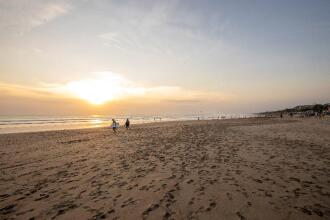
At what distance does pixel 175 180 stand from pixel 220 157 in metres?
4.31

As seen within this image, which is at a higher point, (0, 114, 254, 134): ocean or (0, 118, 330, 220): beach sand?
(0, 114, 254, 134): ocean

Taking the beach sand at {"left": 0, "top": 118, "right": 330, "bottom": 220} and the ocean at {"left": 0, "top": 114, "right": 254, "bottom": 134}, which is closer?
the beach sand at {"left": 0, "top": 118, "right": 330, "bottom": 220}

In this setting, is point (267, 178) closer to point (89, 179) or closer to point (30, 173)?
point (89, 179)

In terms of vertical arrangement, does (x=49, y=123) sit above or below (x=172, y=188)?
above

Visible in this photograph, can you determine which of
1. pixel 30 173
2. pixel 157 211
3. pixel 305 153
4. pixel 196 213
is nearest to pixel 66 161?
pixel 30 173

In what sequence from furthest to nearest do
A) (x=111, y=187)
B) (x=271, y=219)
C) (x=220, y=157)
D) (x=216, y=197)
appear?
1. (x=220, y=157)
2. (x=111, y=187)
3. (x=216, y=197)
4. (x=271, y=219)

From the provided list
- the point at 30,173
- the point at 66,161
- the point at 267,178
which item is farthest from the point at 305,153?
the point at 30,173

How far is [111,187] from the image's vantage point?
7.18 metres

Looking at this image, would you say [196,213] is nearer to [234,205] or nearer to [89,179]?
[234,205]

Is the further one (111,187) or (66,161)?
(66,161)

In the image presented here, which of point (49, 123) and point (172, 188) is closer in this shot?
point (172, 188)

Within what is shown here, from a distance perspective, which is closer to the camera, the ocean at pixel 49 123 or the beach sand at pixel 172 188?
the beach sand at pixel 172 188

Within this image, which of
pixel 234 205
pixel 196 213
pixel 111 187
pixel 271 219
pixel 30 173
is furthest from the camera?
pixel 30 173

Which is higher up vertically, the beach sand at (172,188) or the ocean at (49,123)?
the ocean at (49,123)
